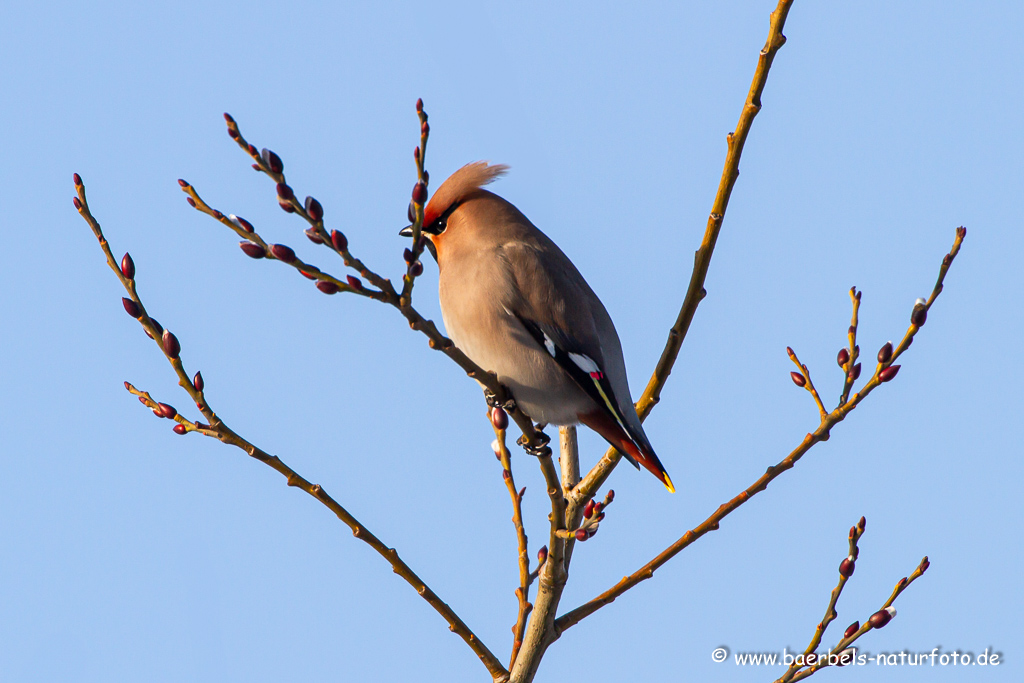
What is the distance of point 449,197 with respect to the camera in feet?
13.1

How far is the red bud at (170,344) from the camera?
6.96ft

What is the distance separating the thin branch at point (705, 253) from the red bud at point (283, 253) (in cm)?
130

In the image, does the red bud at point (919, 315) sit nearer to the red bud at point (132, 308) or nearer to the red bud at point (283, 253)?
the red bud at point (283, 253)

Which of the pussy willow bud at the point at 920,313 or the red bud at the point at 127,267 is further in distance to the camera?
the pussy willow bud at the point at 920,313

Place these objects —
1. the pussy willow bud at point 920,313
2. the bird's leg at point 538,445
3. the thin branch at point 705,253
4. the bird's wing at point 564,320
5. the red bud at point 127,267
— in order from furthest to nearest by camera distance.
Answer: the bird's wing at point 564,320, the bird's leg at point 538,445, the thin branch at point 705,253, the pussy willow bud at point 920,313, the red bud at point 127,267

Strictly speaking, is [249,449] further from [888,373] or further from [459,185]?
[459,185]

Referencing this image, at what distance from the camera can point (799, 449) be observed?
2.39 metres

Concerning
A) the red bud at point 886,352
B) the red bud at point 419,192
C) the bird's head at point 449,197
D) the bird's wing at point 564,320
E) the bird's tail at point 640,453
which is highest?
the bird's head at point 449,197

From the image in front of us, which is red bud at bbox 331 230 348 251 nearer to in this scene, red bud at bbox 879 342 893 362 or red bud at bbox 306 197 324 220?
red bud at bbox 306 197 324 220

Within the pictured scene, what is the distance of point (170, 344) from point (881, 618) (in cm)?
182

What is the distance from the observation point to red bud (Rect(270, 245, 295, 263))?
6.11 feet

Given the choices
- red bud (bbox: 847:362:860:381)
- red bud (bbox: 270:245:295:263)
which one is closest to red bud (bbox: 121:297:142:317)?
red bud (bbox: 270:245:295:263)

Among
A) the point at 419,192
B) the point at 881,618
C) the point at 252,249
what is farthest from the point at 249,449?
the point at 881,618

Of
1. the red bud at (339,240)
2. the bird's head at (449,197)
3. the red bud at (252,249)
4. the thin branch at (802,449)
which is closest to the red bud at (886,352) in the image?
the thin branch at (802,449)
